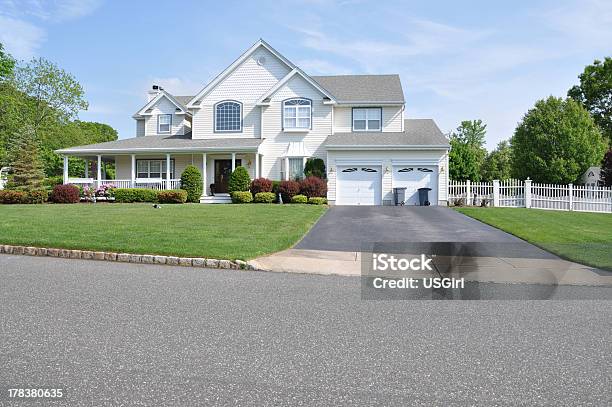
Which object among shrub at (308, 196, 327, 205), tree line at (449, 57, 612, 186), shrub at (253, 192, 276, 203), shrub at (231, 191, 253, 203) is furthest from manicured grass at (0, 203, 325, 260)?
tree line at (449, 57, 612, 186)

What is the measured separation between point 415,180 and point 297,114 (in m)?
8.40

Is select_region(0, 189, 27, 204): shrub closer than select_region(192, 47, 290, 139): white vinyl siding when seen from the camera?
Yes

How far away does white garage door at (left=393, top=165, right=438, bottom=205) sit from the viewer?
27.5 metres

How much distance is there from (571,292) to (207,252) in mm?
7117

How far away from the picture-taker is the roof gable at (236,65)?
1195 inches

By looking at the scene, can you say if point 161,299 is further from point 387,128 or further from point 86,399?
point 387,128

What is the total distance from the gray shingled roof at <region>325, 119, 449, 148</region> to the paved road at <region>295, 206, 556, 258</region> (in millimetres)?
7565

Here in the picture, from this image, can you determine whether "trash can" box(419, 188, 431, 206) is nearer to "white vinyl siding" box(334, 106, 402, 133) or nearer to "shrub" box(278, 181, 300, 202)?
"white vinyl siding" box(334, 106, 402, 133)

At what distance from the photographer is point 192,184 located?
28.2 m

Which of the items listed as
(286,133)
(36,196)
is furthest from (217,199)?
(36,196)

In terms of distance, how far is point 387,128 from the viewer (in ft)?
99.6

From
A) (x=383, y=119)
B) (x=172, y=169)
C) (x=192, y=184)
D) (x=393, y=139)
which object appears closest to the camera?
(x=192, y=184)

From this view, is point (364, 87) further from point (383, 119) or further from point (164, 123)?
point (164, 123)

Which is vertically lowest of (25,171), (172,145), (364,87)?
(25,171)
